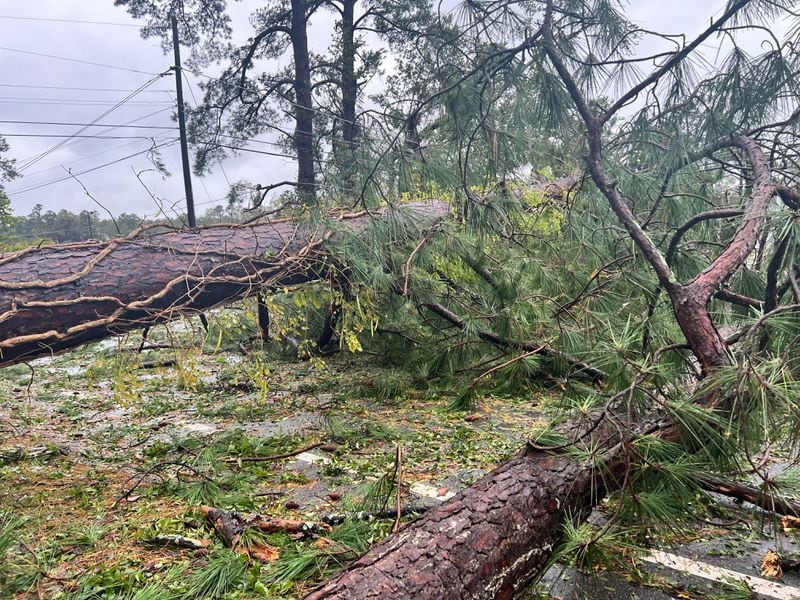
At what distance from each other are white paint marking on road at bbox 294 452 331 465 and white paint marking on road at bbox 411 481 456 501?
57 cm

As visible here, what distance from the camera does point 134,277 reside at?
2635 mm

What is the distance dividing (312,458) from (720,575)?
1.84 metres

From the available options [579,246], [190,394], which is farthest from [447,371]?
[190,394]

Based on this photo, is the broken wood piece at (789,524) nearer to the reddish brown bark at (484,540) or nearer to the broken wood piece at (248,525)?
the reddish brown bark at (484,540)

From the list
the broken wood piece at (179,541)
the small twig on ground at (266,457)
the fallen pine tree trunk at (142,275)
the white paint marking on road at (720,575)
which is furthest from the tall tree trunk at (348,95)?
the white paint marking on road at (720,575)

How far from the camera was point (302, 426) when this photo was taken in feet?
Result: 10.4

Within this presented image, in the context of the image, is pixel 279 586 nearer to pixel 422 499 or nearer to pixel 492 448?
pixel 422 499

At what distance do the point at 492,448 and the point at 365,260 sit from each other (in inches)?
57.4

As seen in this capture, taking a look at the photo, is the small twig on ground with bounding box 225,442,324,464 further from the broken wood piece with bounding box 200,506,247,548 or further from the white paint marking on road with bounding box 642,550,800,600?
the white paint marking on road with bounding box 642,550,800,600

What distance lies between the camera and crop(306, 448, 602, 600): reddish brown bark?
1.09 m

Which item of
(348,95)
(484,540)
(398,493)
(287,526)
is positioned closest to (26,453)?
(287,526)

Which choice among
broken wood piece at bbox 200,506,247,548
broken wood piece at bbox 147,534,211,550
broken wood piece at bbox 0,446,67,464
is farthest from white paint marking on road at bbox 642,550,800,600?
broken wood piece at bbox 0,446,67,464

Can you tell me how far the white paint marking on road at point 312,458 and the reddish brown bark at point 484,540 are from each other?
1.30 meters

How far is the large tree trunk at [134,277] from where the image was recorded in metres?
2.29
